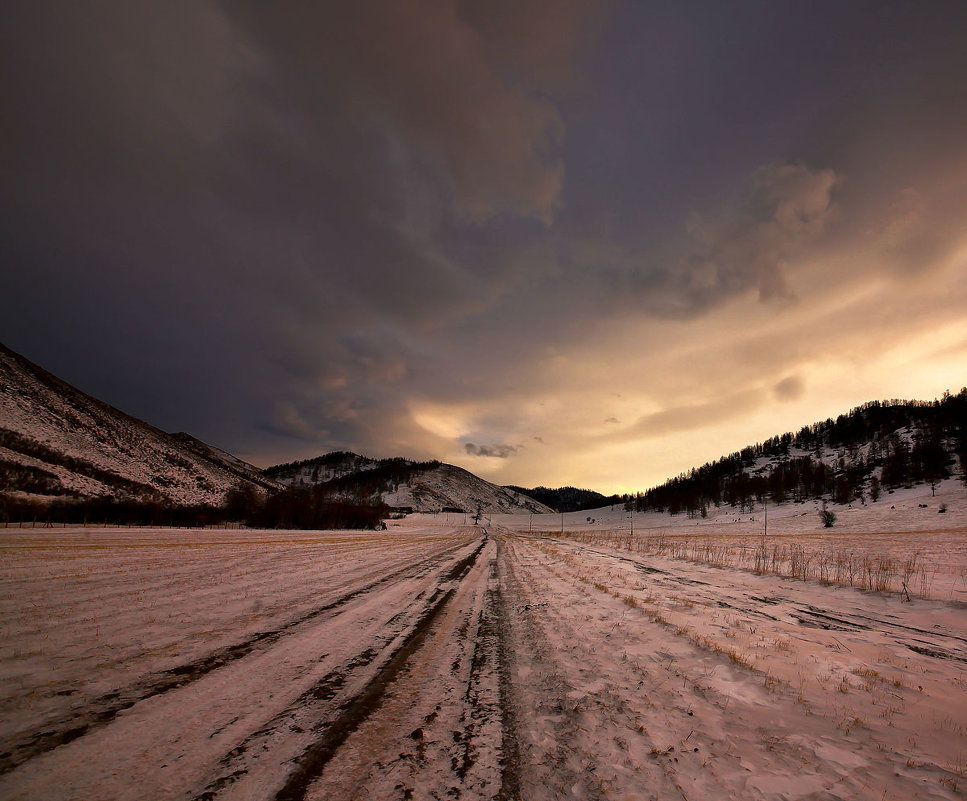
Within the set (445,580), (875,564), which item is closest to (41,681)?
(445,580)

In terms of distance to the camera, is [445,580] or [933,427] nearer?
[445,580]

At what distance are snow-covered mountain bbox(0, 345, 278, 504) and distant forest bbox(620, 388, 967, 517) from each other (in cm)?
14390

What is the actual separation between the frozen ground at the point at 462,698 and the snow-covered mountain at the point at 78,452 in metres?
78.6

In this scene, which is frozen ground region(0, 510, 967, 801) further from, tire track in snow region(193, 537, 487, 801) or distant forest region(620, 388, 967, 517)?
distant forest region(620, 388, 967, 517)

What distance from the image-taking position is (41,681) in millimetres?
4656

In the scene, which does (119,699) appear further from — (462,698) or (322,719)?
(462,698)

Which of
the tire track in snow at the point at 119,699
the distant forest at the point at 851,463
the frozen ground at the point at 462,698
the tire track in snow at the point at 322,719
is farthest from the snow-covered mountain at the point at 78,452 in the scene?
the distant forest at the point at 851,463

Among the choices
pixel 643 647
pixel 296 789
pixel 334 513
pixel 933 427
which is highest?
pixel 933 427

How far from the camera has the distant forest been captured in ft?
300

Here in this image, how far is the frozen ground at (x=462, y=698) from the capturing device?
3182 mm

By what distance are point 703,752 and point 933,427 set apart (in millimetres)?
189339

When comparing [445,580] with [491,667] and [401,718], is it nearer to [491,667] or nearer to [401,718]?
[491,667]

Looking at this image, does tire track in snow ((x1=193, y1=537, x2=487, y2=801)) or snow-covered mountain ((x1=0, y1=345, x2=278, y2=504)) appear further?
snow-covered mountain ((x1=0, y1=345, x2=278, y2=504))

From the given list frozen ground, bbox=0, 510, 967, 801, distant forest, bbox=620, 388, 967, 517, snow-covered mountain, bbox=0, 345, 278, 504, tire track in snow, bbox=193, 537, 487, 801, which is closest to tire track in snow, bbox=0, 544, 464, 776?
frozen ground, bbox=0, 510, 967, 801
